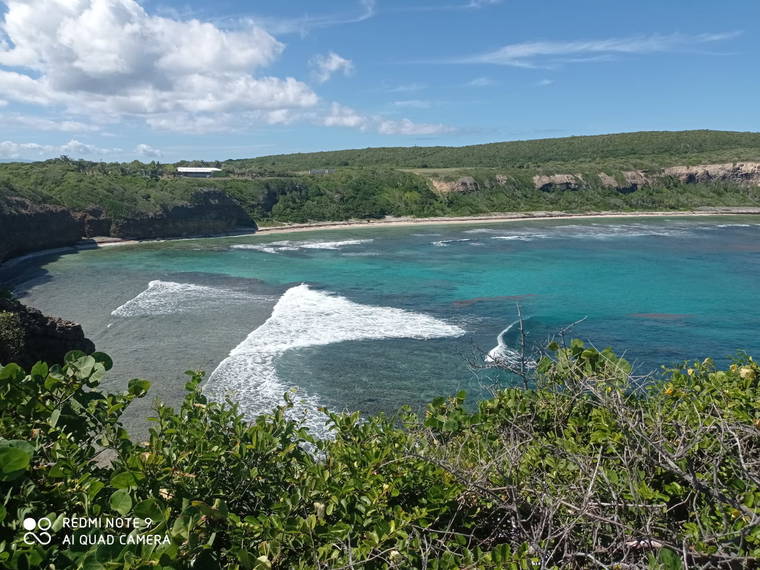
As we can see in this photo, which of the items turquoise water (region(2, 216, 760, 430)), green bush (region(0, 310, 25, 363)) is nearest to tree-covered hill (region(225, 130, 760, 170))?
turquoise water (region(2, 216, 760, 430))

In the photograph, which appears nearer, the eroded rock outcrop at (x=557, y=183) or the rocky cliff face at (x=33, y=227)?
the rocky cliff face at (x=33, y=227)

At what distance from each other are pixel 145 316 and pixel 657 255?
1905 inches

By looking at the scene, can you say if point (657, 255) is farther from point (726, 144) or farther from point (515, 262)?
point (726, 144)

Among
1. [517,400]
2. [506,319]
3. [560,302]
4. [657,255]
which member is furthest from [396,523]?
[657,255]

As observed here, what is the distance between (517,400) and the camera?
769 cm

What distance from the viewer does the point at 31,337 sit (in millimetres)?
18156

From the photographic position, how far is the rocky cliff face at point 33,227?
49.9m

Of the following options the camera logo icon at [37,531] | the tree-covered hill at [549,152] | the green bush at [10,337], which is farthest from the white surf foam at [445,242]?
the tree-covered hill at [549,152]

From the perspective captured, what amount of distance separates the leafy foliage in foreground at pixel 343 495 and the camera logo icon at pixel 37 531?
0.05m

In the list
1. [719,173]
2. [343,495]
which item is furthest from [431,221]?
[343,495]

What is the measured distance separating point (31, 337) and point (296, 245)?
45607 millimetres

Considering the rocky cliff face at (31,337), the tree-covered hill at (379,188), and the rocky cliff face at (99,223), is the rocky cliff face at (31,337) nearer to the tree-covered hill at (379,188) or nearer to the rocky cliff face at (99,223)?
the rocky cliff face at (99,223)

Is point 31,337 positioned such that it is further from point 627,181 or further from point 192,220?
point 627,181

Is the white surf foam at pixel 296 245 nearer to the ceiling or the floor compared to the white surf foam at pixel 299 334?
nearer to the ceiling
